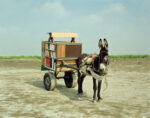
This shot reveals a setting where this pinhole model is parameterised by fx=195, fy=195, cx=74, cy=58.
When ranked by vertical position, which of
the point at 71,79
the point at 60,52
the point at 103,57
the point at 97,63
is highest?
the point at 60,52

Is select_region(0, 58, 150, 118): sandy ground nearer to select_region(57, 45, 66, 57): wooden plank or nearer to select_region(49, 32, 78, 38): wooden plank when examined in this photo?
select_region(57, 45, 66, 57): wooden plank

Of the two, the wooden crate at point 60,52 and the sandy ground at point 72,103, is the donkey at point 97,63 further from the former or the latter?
the sandy ground at point 72,103

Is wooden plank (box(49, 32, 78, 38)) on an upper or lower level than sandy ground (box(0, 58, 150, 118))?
upper

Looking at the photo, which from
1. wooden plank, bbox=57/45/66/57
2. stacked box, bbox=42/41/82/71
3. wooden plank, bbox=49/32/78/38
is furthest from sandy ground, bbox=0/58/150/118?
wooden plank, bbox=49/32/78/38

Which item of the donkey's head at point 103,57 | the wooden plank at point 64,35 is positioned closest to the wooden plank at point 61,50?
the wooden plank at point 64,35

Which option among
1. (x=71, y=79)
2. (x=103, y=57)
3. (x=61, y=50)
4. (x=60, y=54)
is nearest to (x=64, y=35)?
(x=61, y=50)

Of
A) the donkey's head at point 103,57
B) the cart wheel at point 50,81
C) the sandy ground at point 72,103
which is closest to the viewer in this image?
the sandy ground at point 72,103

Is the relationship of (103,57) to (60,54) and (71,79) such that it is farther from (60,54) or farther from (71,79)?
(71,79)

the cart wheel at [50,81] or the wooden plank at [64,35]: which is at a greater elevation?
the wooden plank at [64,35]

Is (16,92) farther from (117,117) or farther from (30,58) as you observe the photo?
(30,58)

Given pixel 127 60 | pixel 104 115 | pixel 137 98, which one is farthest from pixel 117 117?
pixel 127 60

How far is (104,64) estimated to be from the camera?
22.7 feet

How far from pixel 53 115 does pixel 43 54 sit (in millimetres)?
4644

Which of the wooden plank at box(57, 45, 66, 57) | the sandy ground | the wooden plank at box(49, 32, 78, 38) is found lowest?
the sandy ground
